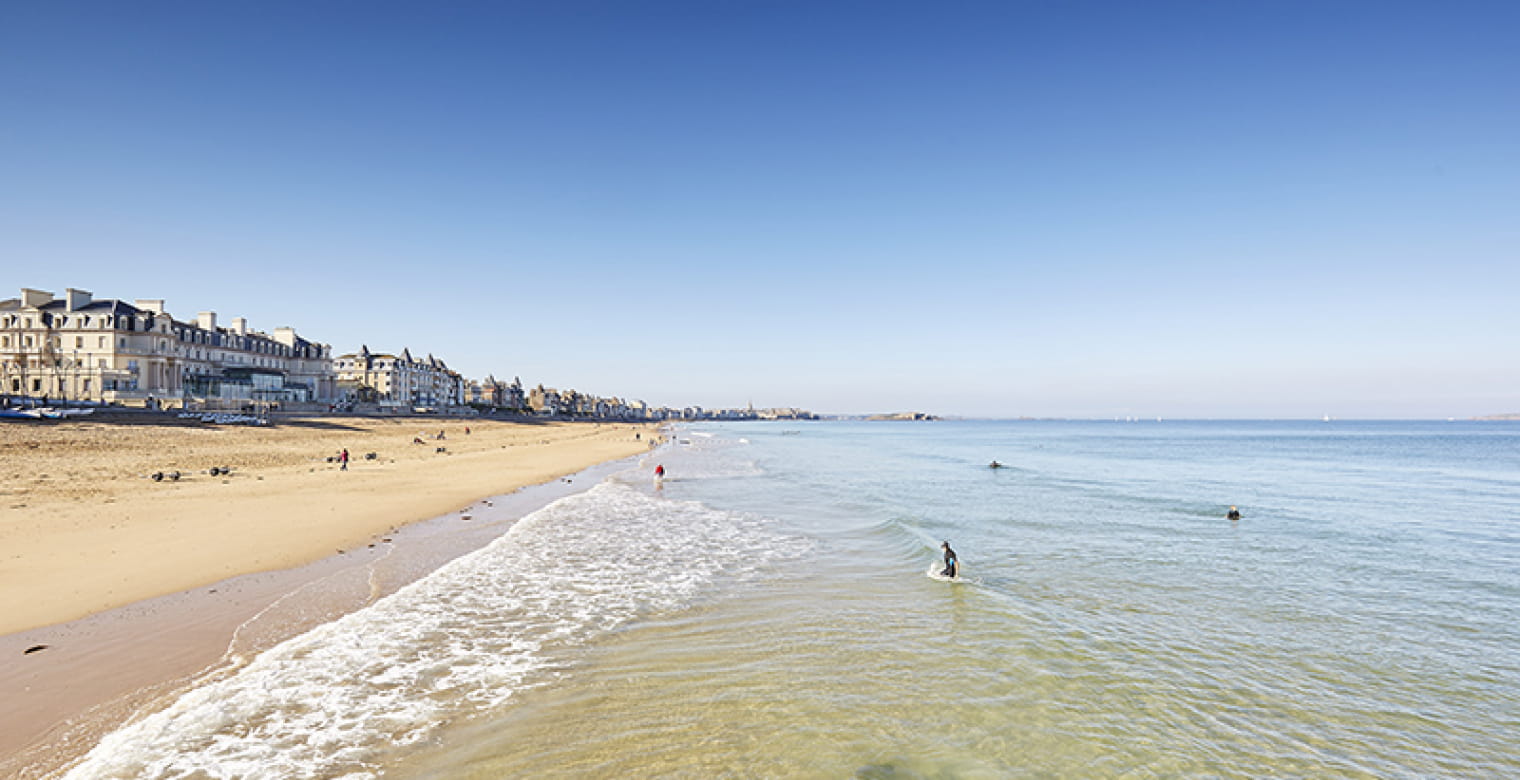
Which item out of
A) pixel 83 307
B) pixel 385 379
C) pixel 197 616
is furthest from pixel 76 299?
pixel 197 616

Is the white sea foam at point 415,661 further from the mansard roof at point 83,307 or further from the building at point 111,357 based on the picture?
the mansard roof at point 83,307

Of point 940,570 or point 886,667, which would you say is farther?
point 940,570

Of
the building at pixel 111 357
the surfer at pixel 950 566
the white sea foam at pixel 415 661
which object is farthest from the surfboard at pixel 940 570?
the building at pixel 111 357

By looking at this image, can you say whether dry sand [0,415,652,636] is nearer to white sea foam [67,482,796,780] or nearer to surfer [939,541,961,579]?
white sea foam [67,482,796,780]

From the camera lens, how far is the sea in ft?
20.9

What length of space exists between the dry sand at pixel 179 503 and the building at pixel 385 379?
282 feet

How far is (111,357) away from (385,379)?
210ft

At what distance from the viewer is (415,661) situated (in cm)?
860

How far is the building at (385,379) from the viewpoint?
122125 millimetres

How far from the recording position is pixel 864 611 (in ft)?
36.8

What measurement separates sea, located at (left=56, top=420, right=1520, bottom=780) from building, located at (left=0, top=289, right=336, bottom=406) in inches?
2687

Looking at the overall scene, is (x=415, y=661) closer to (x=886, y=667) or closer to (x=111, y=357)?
(x=886, y=667)

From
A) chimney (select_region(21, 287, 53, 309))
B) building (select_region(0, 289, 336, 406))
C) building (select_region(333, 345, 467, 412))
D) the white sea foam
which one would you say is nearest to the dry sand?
the white sea foam

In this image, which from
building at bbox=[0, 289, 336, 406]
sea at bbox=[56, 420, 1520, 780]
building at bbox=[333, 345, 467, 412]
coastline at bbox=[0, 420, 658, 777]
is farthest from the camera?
building at bbox=[333, 345, 467, 412]
